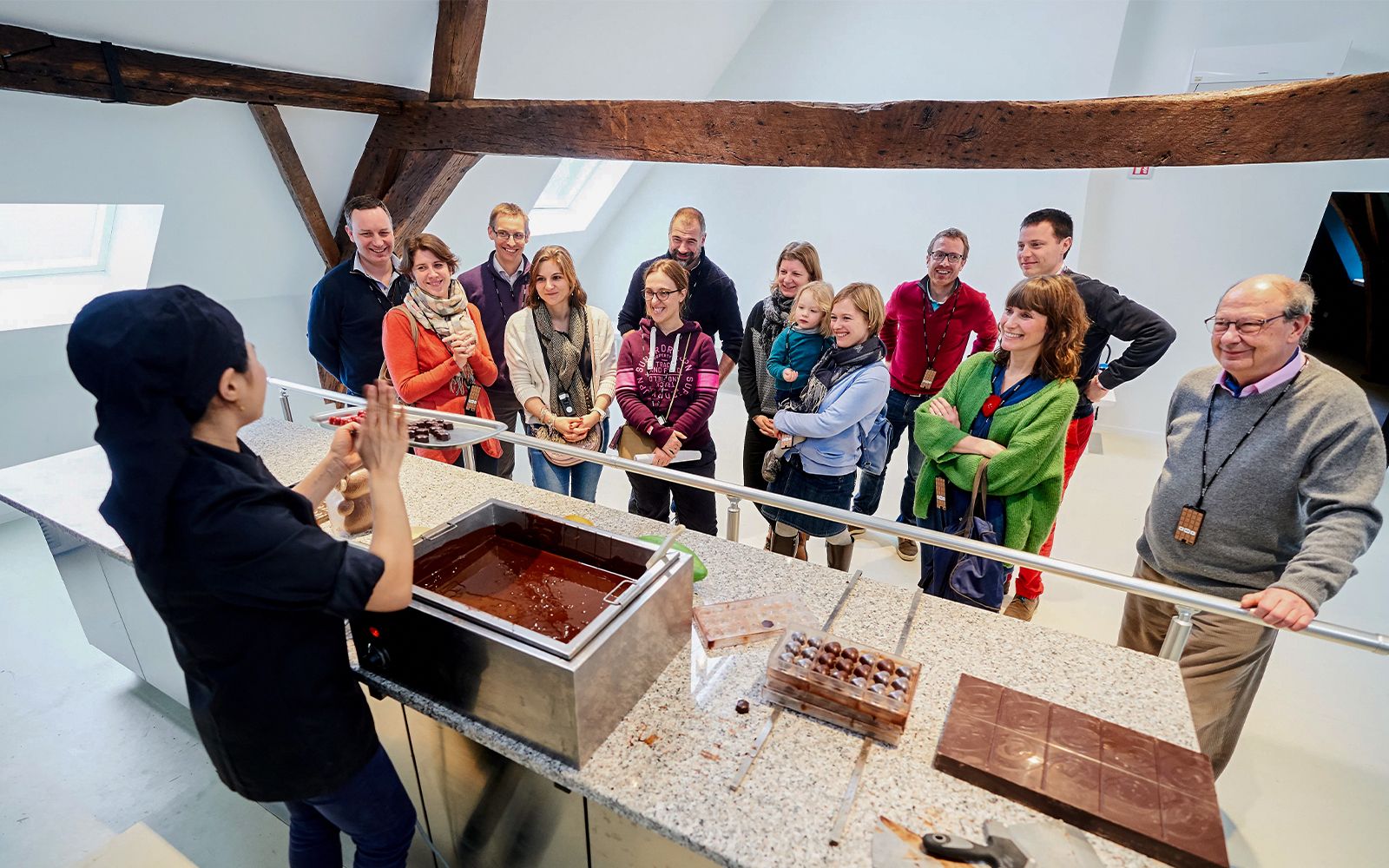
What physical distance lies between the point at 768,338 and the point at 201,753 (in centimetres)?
255

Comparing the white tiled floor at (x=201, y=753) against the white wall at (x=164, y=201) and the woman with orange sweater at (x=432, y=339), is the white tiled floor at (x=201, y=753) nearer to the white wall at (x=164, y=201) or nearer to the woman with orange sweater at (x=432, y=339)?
the white wall at (x=164, y=201)

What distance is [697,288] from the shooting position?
10.2 ft

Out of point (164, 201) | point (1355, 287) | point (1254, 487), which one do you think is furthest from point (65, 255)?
point (1355, 287)

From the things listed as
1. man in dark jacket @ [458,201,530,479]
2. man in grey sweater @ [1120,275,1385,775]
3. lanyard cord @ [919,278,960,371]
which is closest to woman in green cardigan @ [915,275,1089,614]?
man in grey sweater @ [1120,275,1385,775]

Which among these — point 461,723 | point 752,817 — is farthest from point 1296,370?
point 461,723

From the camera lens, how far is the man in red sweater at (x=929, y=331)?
303 centimetres

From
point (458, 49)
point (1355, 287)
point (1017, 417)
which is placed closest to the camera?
point (1017, 417)

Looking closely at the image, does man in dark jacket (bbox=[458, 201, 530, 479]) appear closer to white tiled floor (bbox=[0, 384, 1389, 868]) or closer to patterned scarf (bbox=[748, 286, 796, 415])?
patterned scarf (bbox=[748, 286, 796, 415])

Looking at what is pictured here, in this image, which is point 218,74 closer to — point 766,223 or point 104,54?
point 104,54

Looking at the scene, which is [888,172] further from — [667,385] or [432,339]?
[432,339]

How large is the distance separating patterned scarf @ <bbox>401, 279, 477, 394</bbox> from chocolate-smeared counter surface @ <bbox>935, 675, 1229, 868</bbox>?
2.12m

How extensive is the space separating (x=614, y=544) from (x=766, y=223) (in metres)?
4.69

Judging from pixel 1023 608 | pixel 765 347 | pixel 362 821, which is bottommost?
pixel 1023 608

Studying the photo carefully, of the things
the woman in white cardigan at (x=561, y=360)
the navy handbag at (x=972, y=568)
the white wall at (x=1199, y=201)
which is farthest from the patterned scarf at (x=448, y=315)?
the white wall at (x=1199, y=201)
